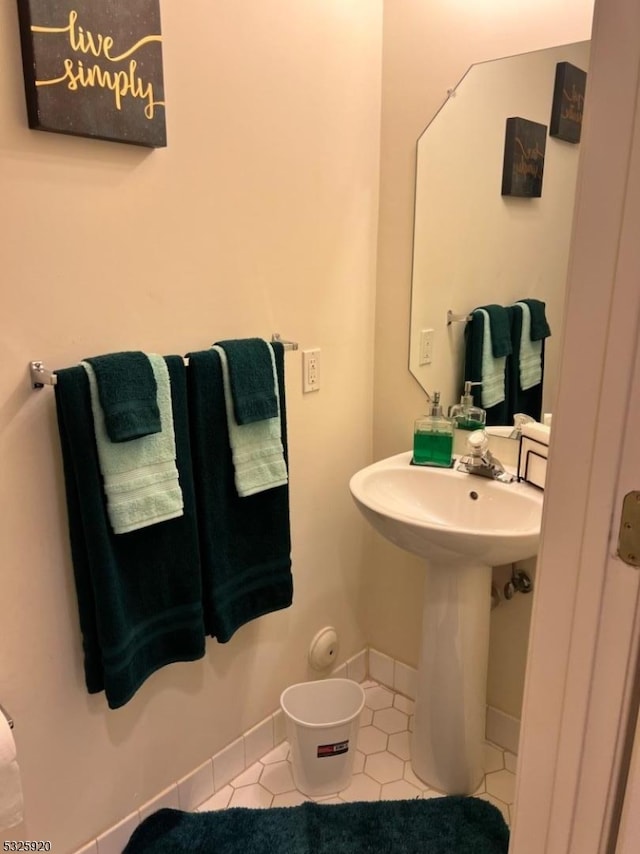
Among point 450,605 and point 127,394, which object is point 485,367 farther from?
point 127,394

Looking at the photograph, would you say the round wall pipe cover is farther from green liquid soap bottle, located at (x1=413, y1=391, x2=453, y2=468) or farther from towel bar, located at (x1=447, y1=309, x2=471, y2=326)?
towel bar, located at (x1=447, y1=309, x2=471, y2=326)

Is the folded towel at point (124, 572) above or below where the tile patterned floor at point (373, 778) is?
above

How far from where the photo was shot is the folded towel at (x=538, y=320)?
1.59 metres

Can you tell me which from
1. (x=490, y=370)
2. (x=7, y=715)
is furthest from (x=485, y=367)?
(x=7, y=715)

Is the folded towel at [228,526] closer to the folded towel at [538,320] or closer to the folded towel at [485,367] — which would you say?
the folded towel at [485,367]

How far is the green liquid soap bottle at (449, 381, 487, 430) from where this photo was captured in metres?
1.78

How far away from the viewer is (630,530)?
0.65 metres

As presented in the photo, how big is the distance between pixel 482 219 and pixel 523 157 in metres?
0.18

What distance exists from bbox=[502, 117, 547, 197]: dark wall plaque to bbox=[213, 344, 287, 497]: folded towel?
779 millimetres

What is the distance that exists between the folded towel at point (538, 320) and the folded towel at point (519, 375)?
0.02m

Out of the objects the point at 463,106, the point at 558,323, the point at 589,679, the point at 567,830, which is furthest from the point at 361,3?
the point at 567,830

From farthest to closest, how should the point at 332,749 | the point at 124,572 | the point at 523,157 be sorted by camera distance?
the point at 332,749 → the point at 523,157 → the point at 124,572

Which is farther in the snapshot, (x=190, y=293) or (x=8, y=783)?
(x=190, y=293)

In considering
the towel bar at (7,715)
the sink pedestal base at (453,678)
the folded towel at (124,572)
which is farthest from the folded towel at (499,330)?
the towel bar at (7,715)
